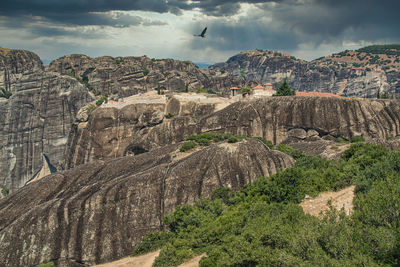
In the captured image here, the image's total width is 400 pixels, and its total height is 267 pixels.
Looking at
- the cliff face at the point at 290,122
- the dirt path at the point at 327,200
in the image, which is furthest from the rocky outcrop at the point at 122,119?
the dirt path at the point at 327,200

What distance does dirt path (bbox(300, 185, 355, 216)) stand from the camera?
77.6 ft

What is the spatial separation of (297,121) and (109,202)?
41015 mm

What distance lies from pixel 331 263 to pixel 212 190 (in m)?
20.7

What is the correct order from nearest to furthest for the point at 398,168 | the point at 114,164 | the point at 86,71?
the point at 398,168 < the point at 114,164 < the point at 86,71

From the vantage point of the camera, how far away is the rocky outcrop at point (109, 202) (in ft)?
101

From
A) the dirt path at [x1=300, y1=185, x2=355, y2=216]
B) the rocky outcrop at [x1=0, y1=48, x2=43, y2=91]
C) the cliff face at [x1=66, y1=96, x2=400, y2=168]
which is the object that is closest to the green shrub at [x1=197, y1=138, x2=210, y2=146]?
the cliff face at [x1=66, y1=96, x2=400, y2=168]

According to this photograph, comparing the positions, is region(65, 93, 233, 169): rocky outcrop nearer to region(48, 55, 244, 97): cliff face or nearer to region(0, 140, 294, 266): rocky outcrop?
region(0, 140, 294, 266): rocky outcrop

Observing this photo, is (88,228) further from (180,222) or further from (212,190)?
(212,190)

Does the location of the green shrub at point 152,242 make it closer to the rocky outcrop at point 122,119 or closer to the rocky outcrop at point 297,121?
the rocky outcrop at point 297,121

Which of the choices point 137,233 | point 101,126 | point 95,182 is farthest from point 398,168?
point 101,126

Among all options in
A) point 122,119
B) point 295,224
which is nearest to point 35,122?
point 122,119

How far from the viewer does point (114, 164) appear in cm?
4188

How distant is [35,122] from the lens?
13125 centimetres

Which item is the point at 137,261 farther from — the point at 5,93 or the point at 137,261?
the point at 5,93
